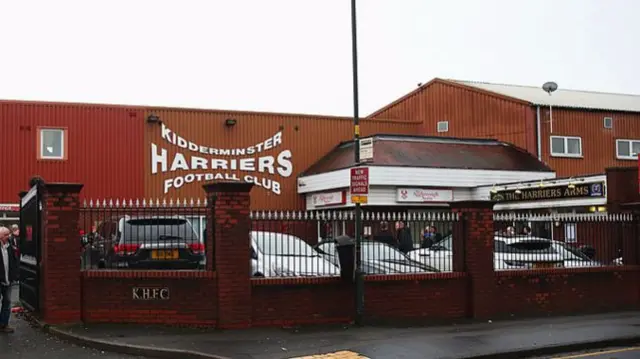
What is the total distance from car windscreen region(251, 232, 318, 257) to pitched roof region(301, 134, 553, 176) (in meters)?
16.4

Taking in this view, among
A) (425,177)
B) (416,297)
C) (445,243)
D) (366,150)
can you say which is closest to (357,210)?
(366,150)

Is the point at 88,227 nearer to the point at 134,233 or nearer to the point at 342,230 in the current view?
the point at 134,233

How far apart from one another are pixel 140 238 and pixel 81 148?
1927 centimetres

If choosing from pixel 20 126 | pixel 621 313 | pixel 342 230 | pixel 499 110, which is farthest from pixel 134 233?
pixel 499 110

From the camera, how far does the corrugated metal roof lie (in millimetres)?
36500

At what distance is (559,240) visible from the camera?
1730 cm

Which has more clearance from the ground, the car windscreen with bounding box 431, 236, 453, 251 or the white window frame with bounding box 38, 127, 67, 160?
the white window frame with bounding box 38, 127, 67, 160

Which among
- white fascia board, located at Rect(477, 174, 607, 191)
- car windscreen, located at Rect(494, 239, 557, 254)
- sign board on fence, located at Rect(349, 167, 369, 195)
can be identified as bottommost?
car windscreen, located at Rect(494, 239, 557, 254)

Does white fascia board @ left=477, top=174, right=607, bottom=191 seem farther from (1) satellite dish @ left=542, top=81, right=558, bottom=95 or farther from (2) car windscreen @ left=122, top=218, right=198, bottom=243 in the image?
(2) car windscreen @ left=122, top=218, right=198, bottom=243

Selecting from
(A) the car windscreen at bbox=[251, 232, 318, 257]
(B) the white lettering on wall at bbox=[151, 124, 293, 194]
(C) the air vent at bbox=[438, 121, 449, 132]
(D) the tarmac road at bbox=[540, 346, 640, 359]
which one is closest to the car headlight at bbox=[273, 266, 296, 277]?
(A) the car windscreen at bbox=[251, 232, 318, 257]

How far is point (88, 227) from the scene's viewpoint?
1359cm

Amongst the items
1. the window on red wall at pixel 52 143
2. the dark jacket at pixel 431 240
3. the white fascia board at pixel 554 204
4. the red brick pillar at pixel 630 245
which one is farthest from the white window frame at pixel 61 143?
the red brick pillar at pixel 630 245

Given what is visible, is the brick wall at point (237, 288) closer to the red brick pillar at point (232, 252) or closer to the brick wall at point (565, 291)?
the red brick pillar at point (232, 252)

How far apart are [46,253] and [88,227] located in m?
0.92
